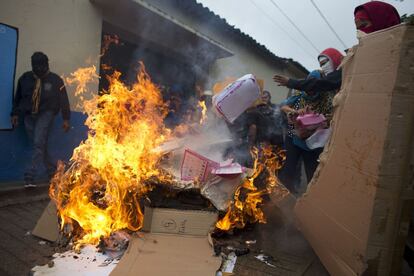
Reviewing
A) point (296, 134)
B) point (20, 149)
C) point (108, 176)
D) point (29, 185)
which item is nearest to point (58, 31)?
point (20, 149)

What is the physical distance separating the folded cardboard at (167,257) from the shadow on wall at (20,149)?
120 inches

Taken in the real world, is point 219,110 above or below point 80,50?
below

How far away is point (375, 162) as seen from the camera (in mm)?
2045

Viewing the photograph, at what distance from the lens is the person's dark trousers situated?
12.3 ft

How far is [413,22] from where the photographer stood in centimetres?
196

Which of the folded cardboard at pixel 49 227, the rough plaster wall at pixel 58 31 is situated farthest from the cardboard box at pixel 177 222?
the rough plaster wall at pixel 58 31

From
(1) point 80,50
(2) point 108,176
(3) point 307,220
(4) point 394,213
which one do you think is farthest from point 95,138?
(1) point 80,50

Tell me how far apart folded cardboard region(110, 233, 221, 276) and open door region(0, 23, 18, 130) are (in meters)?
3.24

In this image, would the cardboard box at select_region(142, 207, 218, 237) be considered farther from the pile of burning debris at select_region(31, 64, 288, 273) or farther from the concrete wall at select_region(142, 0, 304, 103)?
the concrete wall at select_region(142, 0, 304, 103)

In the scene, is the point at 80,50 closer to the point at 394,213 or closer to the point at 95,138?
the point at 95,138

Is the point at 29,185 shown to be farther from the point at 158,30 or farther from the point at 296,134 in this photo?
the point at 158,30

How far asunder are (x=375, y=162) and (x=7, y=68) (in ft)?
16.1

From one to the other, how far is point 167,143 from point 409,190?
2.40 meters

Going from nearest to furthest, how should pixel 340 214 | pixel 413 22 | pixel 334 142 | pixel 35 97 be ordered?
1. pixel 413 22
2. pixel 340 214
3. pixel 334 142
4. pixel 35 97
